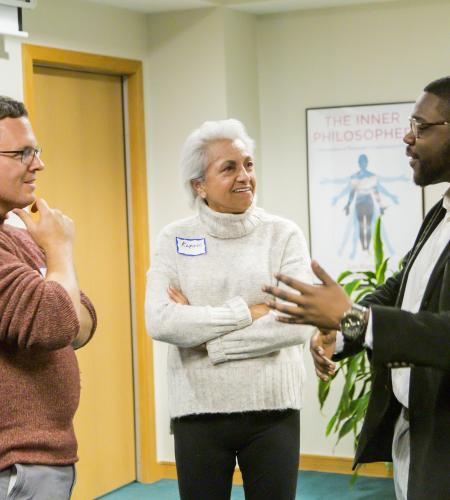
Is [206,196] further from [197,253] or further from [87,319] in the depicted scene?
[87,319]

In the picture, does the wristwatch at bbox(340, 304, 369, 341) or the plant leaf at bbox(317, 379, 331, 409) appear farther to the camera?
the plant leaf at bbox(317, 379, 331, 409)

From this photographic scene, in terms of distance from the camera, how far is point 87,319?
7.69ft

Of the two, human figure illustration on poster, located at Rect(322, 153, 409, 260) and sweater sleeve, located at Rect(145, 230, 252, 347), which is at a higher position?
human figure illustration on poster, located at Rect(322, 153, 409, 260)

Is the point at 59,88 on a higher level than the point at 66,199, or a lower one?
higher

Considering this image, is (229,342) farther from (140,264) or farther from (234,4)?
(234,4)

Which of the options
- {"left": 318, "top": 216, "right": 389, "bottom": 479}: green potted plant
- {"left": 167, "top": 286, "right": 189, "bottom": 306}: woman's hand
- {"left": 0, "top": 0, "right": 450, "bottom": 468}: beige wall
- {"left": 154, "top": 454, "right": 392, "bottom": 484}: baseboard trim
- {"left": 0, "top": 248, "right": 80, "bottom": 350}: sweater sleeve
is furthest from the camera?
{"left": 154, "top": 454, "right": 392, "bottom": 484}: baseboard trim

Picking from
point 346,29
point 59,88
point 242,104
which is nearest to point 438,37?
point 346,29

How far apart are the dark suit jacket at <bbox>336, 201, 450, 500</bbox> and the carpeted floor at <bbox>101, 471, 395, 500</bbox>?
2.48 metres

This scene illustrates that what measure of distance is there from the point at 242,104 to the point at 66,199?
3.62 feet

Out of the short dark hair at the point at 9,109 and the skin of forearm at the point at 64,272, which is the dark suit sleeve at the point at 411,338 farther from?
the short dark hair at the point at 9,109

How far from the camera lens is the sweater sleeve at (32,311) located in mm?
2051

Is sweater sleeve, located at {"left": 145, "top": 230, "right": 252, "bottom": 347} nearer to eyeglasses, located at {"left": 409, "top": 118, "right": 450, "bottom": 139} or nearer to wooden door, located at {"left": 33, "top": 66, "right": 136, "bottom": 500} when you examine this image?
eyeglasses, located at {"left": 409, "top": 118, "right": 450, "bottom": 139}

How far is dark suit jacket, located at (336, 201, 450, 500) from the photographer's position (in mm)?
1917

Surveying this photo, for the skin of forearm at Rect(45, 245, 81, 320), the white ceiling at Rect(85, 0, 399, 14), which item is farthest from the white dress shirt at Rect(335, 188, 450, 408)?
the white ceiling at Rect(85, 0, 399, 14)
